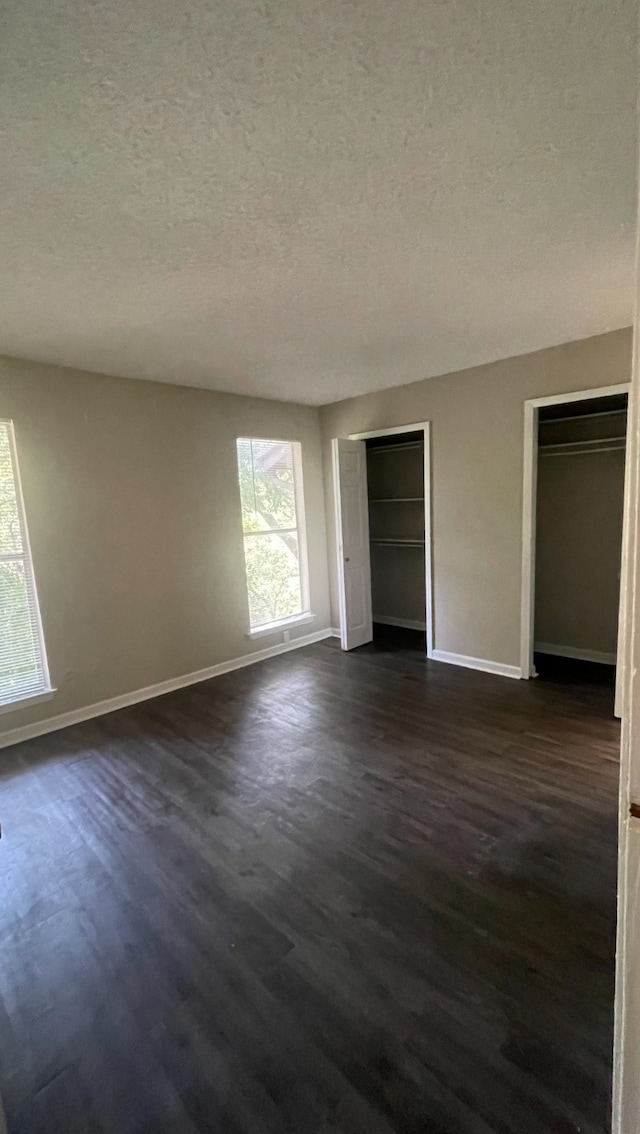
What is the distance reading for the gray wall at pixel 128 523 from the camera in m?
3.36

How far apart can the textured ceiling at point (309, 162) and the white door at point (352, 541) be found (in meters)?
2.00

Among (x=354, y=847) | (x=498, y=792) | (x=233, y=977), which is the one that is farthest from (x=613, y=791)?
(x=233, y=977)

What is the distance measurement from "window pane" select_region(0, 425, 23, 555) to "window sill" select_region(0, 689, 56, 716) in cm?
103

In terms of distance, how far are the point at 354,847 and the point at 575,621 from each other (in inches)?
130

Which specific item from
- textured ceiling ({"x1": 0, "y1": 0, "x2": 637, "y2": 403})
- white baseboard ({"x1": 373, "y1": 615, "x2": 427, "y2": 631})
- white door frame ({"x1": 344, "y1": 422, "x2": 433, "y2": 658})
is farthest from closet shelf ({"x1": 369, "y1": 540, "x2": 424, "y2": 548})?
textured ceiling ({"x1": 0, "y1": 0, "x2": 637, "y2": 403})

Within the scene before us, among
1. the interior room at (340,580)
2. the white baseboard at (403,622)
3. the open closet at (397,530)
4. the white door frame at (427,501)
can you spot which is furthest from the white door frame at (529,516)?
the white baseboard at (403,622)

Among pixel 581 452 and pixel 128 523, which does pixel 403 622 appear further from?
pixel 128 523

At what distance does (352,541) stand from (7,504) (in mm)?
3018

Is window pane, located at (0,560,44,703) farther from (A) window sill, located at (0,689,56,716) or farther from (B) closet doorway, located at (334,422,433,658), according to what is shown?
(B) closet doorway, located at (334,422,433,658)

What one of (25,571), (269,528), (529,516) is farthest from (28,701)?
(529,516)

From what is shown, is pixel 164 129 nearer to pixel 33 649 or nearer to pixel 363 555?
pixel 33 649

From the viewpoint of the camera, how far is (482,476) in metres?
4.00

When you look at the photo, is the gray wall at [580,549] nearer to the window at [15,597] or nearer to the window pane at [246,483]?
the window pane at [246,483]

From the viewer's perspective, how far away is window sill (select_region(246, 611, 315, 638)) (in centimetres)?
481
